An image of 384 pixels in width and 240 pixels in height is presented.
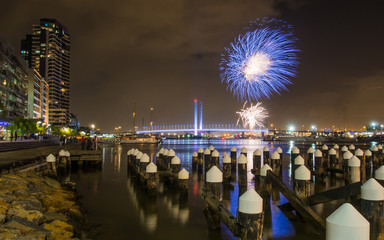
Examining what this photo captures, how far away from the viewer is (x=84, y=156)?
27.9 meters

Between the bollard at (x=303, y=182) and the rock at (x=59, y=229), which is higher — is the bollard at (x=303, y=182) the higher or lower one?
the higher one

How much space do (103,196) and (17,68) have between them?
311ft

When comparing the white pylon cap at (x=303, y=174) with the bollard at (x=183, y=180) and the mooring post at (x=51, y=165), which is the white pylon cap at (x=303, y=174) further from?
the mooring post at (x=51, y=165)

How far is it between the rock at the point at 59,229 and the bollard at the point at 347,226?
6679 millimetres

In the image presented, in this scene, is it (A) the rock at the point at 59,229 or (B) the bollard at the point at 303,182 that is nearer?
(A) the rock at the point at 59,229

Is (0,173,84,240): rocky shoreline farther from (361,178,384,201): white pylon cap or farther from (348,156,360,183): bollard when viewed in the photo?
(348,156,360,183): bollard

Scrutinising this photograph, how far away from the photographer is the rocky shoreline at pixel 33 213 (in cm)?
771

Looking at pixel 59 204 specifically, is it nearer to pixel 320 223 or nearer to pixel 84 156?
pixel 320 223

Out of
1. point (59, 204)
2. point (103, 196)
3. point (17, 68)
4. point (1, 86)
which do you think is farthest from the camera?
point (17, 68)

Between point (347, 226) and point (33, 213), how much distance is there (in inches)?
322

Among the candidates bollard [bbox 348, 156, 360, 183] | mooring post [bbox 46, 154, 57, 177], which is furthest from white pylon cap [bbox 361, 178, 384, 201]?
mooring post [bbox 46, 154, 57, 177]

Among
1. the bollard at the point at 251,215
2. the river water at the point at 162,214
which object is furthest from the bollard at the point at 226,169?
the bollard at the point at 251,215

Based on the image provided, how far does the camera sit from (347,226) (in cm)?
423

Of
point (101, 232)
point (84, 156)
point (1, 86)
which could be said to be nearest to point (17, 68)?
point (1, 86)
